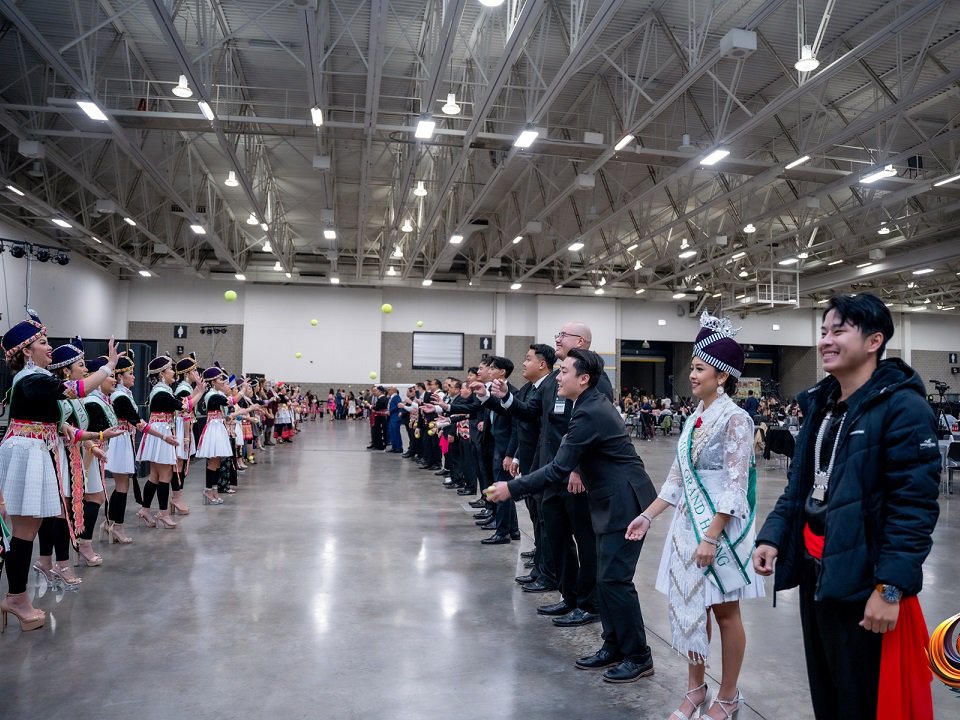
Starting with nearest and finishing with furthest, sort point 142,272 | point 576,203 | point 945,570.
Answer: point 945,570 < point 576,203 < point 142,272

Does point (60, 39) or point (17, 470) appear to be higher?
point (60, 39)

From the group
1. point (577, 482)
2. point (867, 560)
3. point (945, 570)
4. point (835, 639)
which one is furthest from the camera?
point (945, 570)

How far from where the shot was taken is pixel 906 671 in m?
1.71

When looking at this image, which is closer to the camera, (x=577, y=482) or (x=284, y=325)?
(x=577, y=482)

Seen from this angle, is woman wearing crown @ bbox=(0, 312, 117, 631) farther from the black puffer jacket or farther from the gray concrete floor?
the black puffer jacket

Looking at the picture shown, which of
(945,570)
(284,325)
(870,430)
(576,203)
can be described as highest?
(576,203)

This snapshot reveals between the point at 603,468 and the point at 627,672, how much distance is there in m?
0.98

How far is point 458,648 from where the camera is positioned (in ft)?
12.2

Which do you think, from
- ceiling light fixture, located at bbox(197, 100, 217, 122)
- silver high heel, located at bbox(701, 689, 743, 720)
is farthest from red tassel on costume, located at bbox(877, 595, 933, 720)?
ceiling light fixture, located at bbox(197, 100, 217, 122)

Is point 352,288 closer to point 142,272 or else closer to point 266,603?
point 142,272

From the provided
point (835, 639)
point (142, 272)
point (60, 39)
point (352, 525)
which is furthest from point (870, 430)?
point (142, 272)

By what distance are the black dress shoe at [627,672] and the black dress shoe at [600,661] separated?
0.31 ft

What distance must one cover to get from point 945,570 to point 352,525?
5.48 metres

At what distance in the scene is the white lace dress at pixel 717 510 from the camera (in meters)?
2.56
